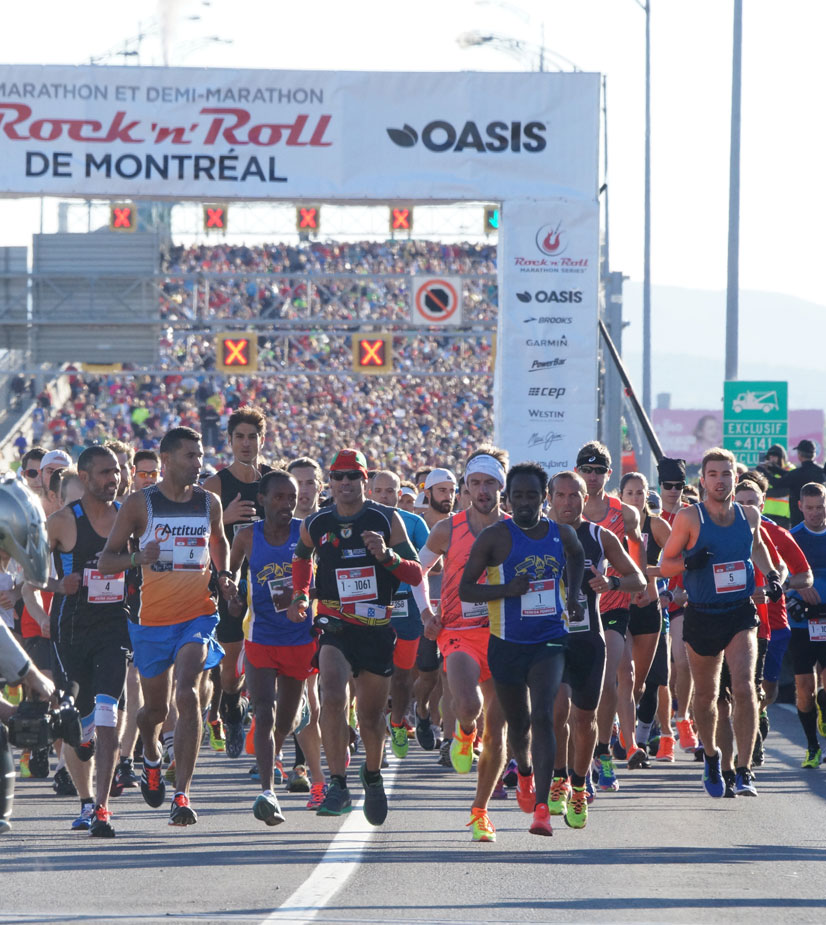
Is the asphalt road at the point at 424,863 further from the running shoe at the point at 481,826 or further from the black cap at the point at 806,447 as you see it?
the black cap at the point at 806,447

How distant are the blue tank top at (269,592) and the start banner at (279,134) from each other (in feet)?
34.0

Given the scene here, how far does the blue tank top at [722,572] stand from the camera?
36.4 feet

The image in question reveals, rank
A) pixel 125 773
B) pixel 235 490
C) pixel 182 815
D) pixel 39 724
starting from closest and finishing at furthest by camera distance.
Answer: pixel 39 724, pixel 182 815, pixel 125 773, pixel 235 490

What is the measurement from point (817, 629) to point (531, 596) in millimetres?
4845

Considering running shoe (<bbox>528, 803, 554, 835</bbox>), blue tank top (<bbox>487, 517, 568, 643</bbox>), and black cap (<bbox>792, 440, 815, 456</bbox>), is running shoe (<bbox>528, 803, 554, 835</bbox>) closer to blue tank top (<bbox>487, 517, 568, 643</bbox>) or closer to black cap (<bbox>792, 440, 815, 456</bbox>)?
blue tank top (<bbox>487, 517, 568, 643</bbox>)

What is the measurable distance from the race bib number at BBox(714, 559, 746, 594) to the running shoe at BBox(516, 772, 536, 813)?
1.92 meters

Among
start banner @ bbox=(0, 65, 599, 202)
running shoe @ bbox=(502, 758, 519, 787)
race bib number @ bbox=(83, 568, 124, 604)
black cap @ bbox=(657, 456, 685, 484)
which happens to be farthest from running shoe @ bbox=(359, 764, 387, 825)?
start banner @ bbox=(0, 65, 599, 202)

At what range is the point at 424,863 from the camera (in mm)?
8531

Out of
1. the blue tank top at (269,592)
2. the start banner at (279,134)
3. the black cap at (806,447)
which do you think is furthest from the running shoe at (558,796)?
the start banner at (279,134)

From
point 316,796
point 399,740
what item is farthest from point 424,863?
point 399,740

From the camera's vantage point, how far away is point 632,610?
42.5 feet

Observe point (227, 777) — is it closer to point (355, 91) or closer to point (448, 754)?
point (448, 754)

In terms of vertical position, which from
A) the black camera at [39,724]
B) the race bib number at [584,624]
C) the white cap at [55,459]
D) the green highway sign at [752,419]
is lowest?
the black camera at [39,724]

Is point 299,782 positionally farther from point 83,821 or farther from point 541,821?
point 541,821
